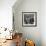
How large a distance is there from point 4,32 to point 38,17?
2191 mm

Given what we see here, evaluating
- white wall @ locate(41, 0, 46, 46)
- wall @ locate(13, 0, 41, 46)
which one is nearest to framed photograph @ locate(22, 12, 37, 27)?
wall @ locate(13, 0, 41, 46)

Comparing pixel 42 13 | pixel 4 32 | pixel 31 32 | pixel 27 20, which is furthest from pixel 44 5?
pixel 4 32

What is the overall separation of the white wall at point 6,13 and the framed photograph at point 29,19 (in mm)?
1210

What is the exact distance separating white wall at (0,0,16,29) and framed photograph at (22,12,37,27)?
3.97 feet

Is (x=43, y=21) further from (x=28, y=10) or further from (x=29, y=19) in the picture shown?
(x=28, y=10)

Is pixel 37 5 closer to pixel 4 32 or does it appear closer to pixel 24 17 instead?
pixel 24 17

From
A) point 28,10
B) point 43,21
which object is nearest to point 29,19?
point 28,10

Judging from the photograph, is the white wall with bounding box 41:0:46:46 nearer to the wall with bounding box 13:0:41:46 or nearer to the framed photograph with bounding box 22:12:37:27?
the wall with bounding box 13:0:41:46

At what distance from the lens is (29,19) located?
5820 mm

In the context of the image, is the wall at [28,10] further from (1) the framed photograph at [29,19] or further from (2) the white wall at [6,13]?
(2) the white wall at [6,13]

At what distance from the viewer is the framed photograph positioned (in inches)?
228

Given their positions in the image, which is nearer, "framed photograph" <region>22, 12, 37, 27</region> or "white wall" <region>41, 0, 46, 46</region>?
"white wall" <region>41, 0, 46, 46</region>

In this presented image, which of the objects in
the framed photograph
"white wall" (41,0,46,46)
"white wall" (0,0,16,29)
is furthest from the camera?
the framed photograph

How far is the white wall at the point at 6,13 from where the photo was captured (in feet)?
15.4
